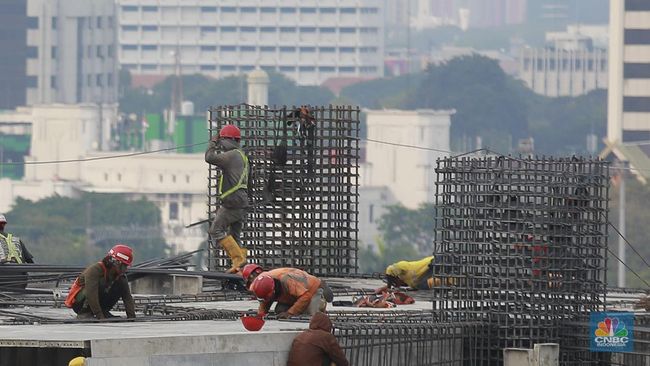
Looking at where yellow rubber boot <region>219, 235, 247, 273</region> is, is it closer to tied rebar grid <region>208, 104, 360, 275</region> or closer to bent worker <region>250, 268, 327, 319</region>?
tied rebar grid <region>208, 104, 360, 275</region>

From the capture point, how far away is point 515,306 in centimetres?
2533

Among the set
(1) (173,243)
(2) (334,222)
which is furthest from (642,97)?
(2) (334,222)

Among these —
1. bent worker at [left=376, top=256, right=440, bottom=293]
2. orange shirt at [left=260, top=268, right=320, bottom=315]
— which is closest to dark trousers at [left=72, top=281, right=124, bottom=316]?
orange shirt at [left=260, top=268, right=320, bottom=315]

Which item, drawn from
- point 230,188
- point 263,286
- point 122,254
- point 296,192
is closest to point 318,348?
point 263,286

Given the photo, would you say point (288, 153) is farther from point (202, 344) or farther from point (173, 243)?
point (173, 243)

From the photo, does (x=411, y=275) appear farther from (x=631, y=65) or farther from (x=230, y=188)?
(x=631, y=65)

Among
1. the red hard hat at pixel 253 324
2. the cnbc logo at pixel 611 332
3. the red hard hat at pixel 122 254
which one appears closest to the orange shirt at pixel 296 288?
the red hard hat at pixel 122 254

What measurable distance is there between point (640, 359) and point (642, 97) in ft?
543

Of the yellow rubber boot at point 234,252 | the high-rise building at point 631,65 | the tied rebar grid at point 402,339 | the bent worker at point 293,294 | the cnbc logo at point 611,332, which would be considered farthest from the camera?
the high-rise building at point 631,65

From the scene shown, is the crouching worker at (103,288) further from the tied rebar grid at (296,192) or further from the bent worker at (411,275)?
the tied rebar grid at (296,192)

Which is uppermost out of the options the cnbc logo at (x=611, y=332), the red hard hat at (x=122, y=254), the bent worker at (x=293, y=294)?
the red hard hat at (x=122, y=254)

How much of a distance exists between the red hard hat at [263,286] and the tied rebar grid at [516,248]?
8.00 ft

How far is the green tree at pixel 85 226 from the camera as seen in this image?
169m

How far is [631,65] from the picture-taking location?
189 meters
